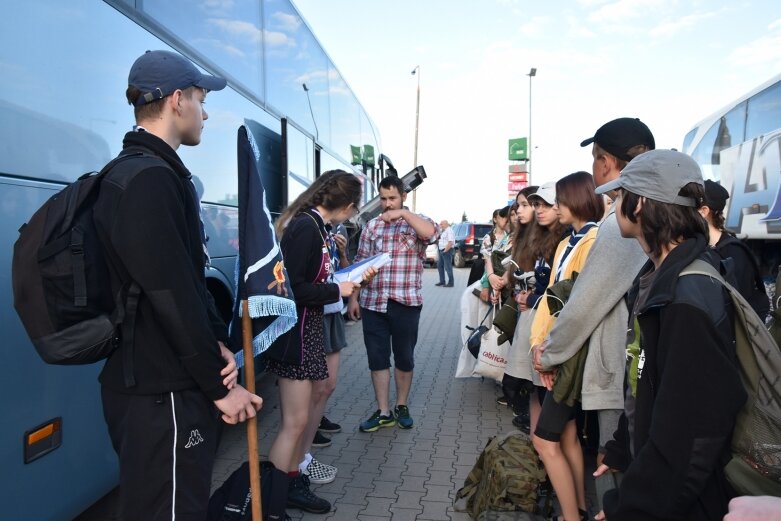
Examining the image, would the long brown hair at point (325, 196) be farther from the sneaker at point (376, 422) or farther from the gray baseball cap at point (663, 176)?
the sneaker at point (376, 422)

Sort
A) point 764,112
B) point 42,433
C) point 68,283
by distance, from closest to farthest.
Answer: point 68,283 → point 42,433 → point 764,112

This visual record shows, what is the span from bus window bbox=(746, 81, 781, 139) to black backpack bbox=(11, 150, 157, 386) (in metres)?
9.36

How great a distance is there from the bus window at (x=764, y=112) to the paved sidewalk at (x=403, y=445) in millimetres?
6026

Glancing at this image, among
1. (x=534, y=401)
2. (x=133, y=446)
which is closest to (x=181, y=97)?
(x=133, y=446)

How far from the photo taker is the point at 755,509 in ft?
3.81

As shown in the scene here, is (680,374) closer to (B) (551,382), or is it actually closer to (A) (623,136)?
(B) (551,382)

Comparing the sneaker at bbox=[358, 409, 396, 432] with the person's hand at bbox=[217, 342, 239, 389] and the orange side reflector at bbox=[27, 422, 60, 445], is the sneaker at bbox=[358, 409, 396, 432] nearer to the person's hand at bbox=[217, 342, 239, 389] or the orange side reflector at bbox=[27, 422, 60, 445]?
the orange side reflector at bbox=[27, 422, 60, 445]

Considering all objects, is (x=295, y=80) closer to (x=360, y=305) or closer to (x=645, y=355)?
(x=360, y=305)

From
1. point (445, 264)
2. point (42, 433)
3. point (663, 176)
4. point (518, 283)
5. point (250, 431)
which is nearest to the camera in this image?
point (663, 176)

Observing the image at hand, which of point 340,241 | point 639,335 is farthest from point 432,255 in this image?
point 639,335

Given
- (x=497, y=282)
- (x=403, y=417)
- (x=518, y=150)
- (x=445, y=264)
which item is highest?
(x=518, y=150)

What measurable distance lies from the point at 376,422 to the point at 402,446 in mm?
376

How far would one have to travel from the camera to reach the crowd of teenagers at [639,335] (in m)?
1.52

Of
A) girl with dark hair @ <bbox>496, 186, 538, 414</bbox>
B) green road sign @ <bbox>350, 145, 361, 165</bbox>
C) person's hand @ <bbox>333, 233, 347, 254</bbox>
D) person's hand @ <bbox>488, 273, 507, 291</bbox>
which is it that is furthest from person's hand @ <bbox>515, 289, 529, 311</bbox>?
green road sign @ <bbox>350, 145, 361, 165</bbox>
